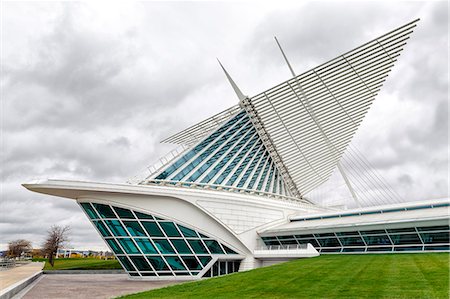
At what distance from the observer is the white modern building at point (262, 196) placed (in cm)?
2955

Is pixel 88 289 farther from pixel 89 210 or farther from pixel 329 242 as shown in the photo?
pixel 329 242

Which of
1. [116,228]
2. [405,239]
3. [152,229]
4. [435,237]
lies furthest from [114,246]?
[435,237]

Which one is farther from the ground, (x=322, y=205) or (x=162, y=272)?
(x=162, y=272)

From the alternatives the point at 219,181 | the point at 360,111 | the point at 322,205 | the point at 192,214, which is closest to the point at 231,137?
the point at 219,181

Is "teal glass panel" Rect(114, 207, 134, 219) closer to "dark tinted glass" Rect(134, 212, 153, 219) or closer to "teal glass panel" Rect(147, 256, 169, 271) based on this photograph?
"dark tinted glass" Rect(134, 212, 153, 219)

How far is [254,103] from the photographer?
41375 mm

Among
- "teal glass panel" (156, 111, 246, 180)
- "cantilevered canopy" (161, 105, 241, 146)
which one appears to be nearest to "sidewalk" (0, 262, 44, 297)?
"teal glass panel" (156, 111, 246, 180)

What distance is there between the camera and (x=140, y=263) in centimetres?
3045

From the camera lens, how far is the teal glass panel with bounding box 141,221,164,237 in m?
29.7

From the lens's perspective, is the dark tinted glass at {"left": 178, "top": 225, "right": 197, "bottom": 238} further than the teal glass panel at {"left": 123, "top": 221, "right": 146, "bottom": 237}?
Yes

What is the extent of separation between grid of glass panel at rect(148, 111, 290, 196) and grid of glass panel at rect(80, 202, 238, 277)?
4.34 meters

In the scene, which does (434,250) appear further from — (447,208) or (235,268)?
(235,268)

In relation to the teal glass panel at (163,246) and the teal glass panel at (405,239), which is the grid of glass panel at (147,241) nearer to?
the teal glass panel at (163,246)

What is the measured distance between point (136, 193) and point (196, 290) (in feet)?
46.7
